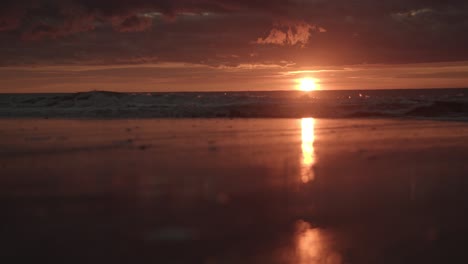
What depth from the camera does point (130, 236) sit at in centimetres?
465

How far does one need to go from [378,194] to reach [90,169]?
14.9ft

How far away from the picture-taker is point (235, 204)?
5.86m

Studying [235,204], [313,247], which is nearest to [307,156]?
[235,204]

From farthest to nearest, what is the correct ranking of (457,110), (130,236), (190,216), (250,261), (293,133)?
(457,110) → (293,133) → (190,216) → (130,236) → (250,261)

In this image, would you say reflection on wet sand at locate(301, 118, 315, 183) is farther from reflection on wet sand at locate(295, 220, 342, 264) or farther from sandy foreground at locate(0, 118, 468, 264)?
reflection on wet sand at locate(295, 220, 342, 264)

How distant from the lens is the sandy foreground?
4273 millimetres

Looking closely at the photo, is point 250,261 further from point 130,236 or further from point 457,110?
point 457,110

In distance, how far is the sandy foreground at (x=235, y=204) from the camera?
168 inches

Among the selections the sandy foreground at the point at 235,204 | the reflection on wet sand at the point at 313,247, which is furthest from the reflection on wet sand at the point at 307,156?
the reflection on wet sand at the point at 313,247

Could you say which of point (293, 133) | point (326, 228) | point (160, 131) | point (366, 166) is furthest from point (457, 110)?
point (326, 228)

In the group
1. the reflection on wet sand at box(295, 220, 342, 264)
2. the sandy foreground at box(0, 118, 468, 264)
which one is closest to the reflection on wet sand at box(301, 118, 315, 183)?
the sandy foreground at box(0, 118, 468, 264)

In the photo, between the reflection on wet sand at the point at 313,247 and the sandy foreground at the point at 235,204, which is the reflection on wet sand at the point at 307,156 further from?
the reflection on wet sand at the point at 313,247

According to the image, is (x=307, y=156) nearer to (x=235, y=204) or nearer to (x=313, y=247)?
(x=235, y=204)

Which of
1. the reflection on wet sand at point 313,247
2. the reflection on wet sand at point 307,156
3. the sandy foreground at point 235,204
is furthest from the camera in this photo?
the reflection on wet sand at point 307,156
